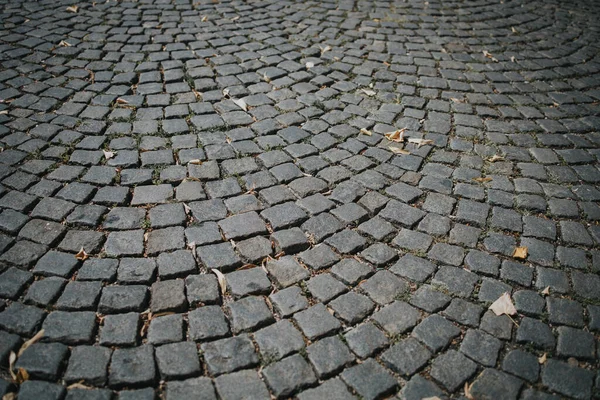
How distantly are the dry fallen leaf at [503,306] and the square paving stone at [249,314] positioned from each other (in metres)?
1.33

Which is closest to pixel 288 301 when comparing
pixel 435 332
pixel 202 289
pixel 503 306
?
pixel 202 289

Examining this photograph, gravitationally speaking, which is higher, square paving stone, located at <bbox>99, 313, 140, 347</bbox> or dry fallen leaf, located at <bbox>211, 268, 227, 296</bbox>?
dry fallen leaf, located at <bbox>211, 268, 227, 296</bbox>

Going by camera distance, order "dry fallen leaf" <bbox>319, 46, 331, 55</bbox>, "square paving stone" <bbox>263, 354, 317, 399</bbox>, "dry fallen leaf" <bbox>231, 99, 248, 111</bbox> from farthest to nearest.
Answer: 1. "dry fallen leaf" <bbox>319, 46, 331, 55</bbox>
2. "dry fallen leaf" <bbox>231, 99, 248, 111</bbox>
3. "square paving stone" <bbox>263, 354, 317, 399</bbox>

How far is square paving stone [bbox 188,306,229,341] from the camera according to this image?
230 cm

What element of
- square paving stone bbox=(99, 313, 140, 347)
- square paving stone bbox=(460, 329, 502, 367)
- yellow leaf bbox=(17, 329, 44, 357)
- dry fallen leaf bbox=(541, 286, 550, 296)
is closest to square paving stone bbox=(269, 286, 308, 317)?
square paving stone bbox=(99, 313, 140, 347)

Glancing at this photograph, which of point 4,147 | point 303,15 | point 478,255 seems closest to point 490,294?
point 478,255

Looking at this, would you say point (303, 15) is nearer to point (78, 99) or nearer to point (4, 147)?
point (78, 99)

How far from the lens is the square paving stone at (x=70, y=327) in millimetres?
2219

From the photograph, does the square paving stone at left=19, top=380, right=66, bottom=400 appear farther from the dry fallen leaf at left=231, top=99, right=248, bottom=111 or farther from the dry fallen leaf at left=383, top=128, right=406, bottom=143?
the dry fallen leaf at left=383, top=128, right=406, bottom=143

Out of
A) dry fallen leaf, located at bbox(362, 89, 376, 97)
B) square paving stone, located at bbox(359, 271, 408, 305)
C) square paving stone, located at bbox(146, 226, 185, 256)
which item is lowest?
square paving stone, located at bbox(359, 271, 408, 305)

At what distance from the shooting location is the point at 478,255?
2812 mm

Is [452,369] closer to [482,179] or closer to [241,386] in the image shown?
[241,386]

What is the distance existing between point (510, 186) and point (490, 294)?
118 cm

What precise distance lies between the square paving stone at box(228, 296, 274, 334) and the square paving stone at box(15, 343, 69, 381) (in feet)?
2.87
